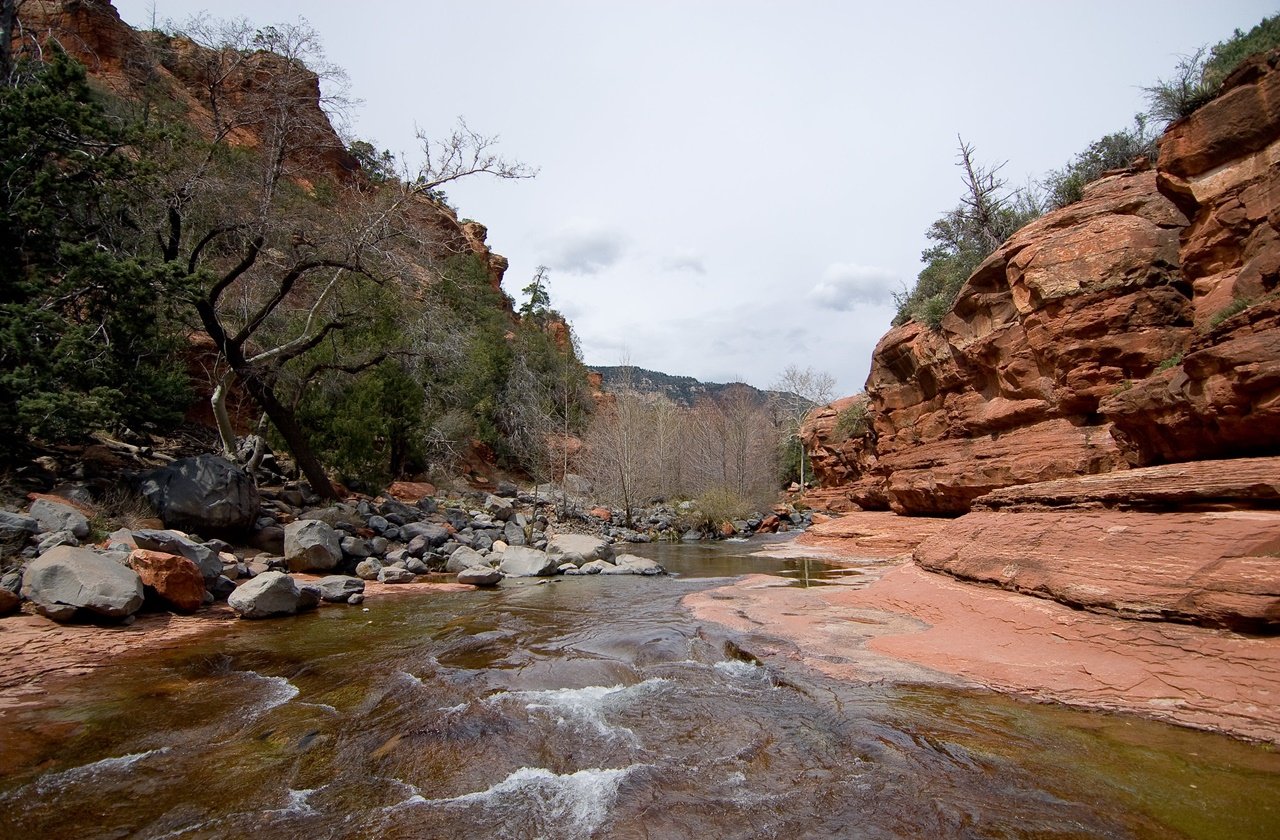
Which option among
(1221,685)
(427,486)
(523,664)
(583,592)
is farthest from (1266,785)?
(427,486)

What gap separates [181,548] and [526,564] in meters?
6.59

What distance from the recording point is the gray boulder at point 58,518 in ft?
26.3

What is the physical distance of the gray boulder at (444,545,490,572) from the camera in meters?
12.6

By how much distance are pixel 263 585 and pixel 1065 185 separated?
21484 mm

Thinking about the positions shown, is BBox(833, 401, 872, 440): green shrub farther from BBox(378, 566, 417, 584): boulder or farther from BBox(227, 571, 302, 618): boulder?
BBox(227, 571, 302, 618): boulder

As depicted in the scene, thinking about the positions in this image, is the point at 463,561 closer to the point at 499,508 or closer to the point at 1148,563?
the point at 499,508

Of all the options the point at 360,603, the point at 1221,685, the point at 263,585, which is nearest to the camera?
the point at 1221,685

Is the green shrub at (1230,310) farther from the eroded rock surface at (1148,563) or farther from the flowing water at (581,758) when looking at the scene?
the flowing water at (581,758)

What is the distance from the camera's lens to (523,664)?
6281 millimetres

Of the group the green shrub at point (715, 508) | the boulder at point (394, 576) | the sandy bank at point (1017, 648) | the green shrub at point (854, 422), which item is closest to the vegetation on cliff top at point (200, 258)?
the boulder at point (394, 576)

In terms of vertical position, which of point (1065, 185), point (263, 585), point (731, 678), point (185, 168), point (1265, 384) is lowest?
point (731, 678)

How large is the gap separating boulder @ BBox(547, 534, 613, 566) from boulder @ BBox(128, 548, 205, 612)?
25.0ft

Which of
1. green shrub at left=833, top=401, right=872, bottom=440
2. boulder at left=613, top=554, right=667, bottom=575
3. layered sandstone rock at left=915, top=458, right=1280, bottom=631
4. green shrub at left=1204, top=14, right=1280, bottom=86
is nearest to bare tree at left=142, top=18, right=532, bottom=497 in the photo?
boulder at left=613, top=554, right=667, bottom=575

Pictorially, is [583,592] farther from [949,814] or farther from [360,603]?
[949,814]
